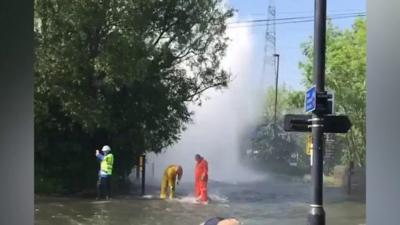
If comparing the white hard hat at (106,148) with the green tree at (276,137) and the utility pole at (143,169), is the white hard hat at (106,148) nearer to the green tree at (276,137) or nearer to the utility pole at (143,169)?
the utility pole at (143,169)

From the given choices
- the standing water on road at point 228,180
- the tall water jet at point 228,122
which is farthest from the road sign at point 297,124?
the tall water jet at point 228,122

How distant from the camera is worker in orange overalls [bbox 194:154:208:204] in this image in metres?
17.8

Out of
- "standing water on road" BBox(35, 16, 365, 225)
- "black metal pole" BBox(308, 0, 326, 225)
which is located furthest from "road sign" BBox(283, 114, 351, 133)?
"standing water on road" BBox(35, 16, 365, 225)

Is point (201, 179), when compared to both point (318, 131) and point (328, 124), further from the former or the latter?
point (318, 131)

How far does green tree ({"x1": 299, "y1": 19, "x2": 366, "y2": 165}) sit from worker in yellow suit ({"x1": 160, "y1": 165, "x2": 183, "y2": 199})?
4.21 m

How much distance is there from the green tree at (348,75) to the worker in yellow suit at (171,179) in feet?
13.8

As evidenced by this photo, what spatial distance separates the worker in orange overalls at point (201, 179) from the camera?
1778 centimetres

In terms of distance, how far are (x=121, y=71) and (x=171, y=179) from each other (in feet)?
10.7

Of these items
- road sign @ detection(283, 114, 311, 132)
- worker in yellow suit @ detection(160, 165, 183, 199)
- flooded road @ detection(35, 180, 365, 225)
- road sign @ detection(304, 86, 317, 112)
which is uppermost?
road sign @ detection(304, 86, 317, 112)

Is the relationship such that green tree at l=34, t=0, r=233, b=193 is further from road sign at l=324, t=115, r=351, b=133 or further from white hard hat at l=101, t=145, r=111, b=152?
road sign at l=324, t=115, r=351, b=133

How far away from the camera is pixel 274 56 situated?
18188 millimetres
